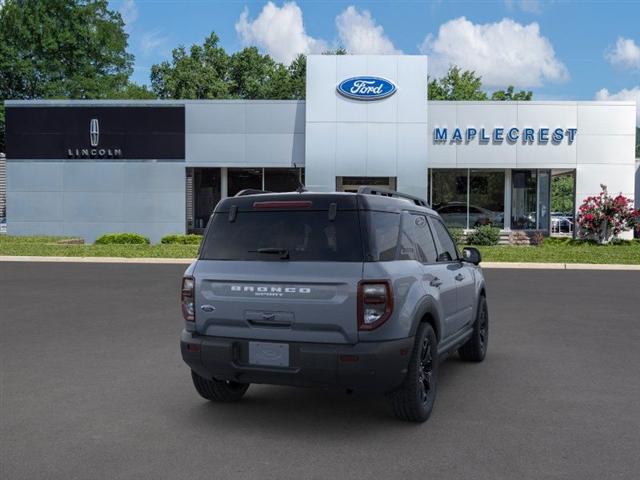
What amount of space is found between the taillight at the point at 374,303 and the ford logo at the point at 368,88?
22.1m

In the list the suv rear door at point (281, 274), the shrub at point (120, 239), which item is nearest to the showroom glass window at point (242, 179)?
the shrub at point (120, 239)

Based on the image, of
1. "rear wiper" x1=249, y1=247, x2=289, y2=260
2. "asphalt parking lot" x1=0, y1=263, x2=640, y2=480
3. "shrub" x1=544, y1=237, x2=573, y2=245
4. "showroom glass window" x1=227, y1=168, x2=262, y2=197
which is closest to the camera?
"asphalt parking lot" x1=0, y1=263, x2=640, y2=480

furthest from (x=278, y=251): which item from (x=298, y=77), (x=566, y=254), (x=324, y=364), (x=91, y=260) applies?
(x=298, y=77)

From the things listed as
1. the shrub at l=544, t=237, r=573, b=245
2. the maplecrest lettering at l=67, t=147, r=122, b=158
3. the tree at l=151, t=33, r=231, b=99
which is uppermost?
the tree at l=151, t=33, r=231, b=99

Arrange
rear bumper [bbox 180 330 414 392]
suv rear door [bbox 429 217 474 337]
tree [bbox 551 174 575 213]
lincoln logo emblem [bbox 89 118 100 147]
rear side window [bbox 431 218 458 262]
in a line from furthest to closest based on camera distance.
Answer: tree [bbox 551 174 575 213] < lincoln logo emblem [bbox 89 118 100 147] < rear side window [bbox 431 218 458 262] < suv rear door [bbox 429 217 474 337] < rear bumper [bbox 180 330 414 392]

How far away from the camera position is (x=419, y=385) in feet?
17.0

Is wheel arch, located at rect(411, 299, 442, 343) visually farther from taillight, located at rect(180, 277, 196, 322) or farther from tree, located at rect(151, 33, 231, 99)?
tree, located at rect(151, 33, 231, 99)

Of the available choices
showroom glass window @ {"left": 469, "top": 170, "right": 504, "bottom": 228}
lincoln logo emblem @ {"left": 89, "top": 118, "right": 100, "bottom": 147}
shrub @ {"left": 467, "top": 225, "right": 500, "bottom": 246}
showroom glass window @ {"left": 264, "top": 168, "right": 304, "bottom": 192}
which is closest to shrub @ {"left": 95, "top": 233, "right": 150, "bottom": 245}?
lincoln logo emblem @ {"left": 89, "top": 118, "right": 100, "bottom": 147}

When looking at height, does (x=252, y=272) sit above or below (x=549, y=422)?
above

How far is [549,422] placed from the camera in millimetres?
5234

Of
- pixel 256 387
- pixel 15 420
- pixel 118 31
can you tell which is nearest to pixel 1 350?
pixel 15 420

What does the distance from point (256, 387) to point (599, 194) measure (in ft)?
76.5

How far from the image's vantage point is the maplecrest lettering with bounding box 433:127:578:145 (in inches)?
1045

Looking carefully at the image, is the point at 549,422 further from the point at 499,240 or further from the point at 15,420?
the point at 499,240
